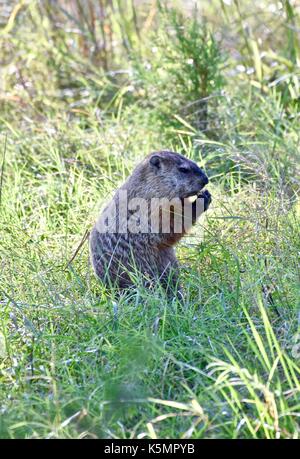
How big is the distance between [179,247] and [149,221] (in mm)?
402

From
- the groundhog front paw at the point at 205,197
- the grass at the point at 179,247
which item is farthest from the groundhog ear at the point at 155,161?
the grass at the point at 179,247

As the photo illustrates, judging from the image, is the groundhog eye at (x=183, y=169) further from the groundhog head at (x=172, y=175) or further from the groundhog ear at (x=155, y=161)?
the groundhog ear at (x=155, y=161)

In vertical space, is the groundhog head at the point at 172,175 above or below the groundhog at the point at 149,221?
above

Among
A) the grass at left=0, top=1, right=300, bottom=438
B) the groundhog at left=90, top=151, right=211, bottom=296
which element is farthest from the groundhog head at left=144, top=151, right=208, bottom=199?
the grass at left=0, top=1, right=300, bottom=438

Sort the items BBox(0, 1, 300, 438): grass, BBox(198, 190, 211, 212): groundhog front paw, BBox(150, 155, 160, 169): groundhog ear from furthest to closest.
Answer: BBox(150, 155, 160, 169): groundhog ear < BBox(198, 190, 211, 212): groundhog front paw < BBox(0, 1, 300, 438): grass

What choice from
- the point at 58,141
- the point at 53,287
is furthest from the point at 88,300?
the point at 58,141

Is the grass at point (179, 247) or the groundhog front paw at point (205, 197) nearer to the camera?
the grass at point (179, 247)

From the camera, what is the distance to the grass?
3.25 meters

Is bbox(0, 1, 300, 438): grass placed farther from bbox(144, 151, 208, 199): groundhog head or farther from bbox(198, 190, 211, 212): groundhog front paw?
bbox(144, 151, 208, 199): groundhog head

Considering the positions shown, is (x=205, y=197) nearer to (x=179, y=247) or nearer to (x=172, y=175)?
(x=172, y=175)

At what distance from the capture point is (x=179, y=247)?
5242 mm

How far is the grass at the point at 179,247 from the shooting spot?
3.25 m

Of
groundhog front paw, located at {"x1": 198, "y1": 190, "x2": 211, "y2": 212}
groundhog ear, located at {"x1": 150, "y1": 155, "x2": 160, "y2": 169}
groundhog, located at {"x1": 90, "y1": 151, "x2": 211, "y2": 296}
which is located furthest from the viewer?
groundhog ear, located at {"x1": 150, "y1": 155, "x2": 160, "y2": 169}

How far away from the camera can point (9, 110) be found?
24.7ft
